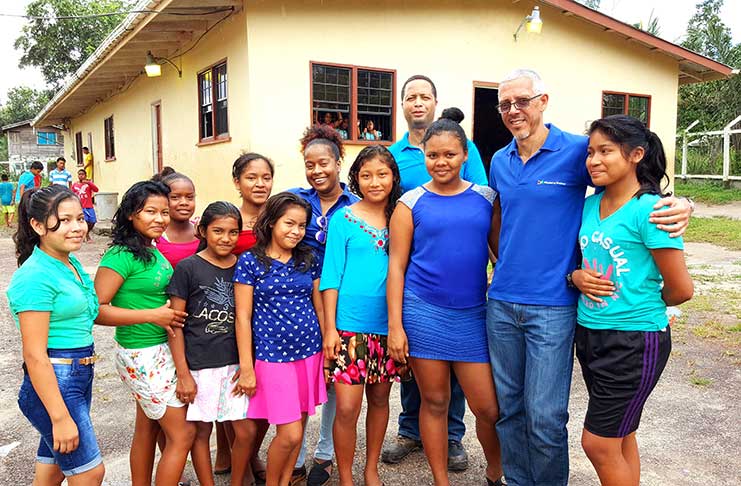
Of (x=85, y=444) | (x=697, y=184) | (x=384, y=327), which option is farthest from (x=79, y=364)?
(x=697, y=184)

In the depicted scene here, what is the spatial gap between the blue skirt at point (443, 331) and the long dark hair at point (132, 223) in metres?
1.19

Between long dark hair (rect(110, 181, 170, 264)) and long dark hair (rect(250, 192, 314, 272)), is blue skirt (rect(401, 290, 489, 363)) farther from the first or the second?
long dark hair (rect(110, 181, 170, 264))

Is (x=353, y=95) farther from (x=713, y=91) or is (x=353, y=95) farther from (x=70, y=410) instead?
(x=713, y=91)

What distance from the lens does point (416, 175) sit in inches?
122

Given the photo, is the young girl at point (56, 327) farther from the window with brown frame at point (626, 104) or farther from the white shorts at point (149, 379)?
the window with brown frame at point (626, 104)

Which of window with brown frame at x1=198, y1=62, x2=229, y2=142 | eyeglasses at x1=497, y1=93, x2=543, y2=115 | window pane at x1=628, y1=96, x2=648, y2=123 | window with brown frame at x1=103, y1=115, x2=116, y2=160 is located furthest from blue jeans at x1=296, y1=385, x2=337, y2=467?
window with brown frame at x1=103, y1=115, x2=116, y2=160

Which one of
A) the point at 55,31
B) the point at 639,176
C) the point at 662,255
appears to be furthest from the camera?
the point at 55,31

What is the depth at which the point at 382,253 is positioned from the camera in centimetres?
275

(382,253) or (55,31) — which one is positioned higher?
(55,31)

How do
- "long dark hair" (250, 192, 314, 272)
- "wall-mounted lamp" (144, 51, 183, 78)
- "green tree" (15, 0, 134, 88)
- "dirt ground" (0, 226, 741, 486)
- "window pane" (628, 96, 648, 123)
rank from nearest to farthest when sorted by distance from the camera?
"long dark hair" (250, 192, 314, 272), "dirt ground" (0, 226, 741, 486), "wall-mounted lamp" (144, 51, 183, 78), "window pane" (628, 96, 648, 123), "green tree" (15, 0, 134, 88)

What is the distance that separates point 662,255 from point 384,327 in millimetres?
1239

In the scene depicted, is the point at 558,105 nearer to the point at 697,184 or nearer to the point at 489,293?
the point at 489,293

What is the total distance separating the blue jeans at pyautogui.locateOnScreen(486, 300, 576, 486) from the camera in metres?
2.45

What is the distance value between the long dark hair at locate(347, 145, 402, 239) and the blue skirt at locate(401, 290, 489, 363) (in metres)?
0.47
